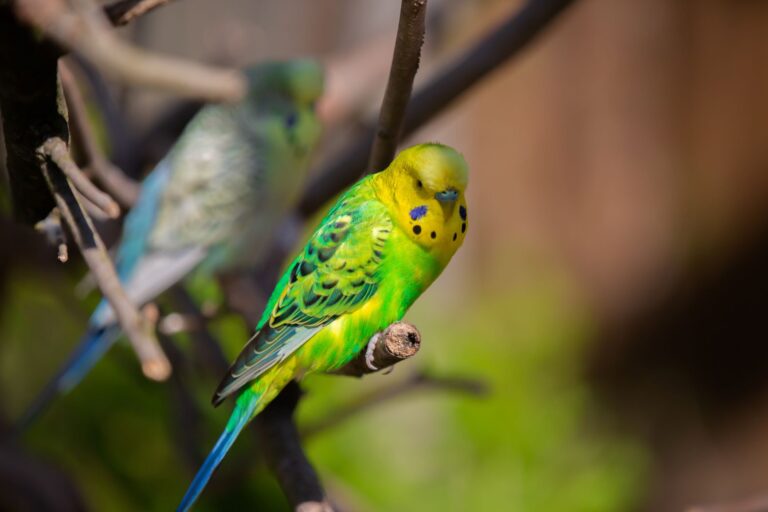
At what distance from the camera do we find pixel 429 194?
744 mm

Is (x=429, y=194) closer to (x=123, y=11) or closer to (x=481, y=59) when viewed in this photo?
(x=123, y=11)

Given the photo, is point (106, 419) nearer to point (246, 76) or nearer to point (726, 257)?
point (246, 76)

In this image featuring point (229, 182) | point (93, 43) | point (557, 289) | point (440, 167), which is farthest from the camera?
point (557, 289)

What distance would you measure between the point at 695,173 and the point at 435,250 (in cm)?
187

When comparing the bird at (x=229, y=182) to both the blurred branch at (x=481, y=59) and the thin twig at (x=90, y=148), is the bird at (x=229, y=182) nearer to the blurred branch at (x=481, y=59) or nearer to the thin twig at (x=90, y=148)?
the thin twig at (x=90, y=148)

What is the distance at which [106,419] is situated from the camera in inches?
71.1

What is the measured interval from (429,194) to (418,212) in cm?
4

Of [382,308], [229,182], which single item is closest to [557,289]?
[229,182]

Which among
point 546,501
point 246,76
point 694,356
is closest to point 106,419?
point 246,76

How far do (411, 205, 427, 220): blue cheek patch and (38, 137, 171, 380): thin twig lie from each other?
25 centimetres

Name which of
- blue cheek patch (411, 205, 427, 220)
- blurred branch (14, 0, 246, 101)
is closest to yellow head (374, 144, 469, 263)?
blue cheek patch (411, 205, 427, 220)

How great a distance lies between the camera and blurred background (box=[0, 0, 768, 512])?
74.8 inches

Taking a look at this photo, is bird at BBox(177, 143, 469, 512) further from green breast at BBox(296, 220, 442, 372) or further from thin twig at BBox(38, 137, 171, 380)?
thin twig at BBox(38, 137, 171, 380)

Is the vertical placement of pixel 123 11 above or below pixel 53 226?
above
